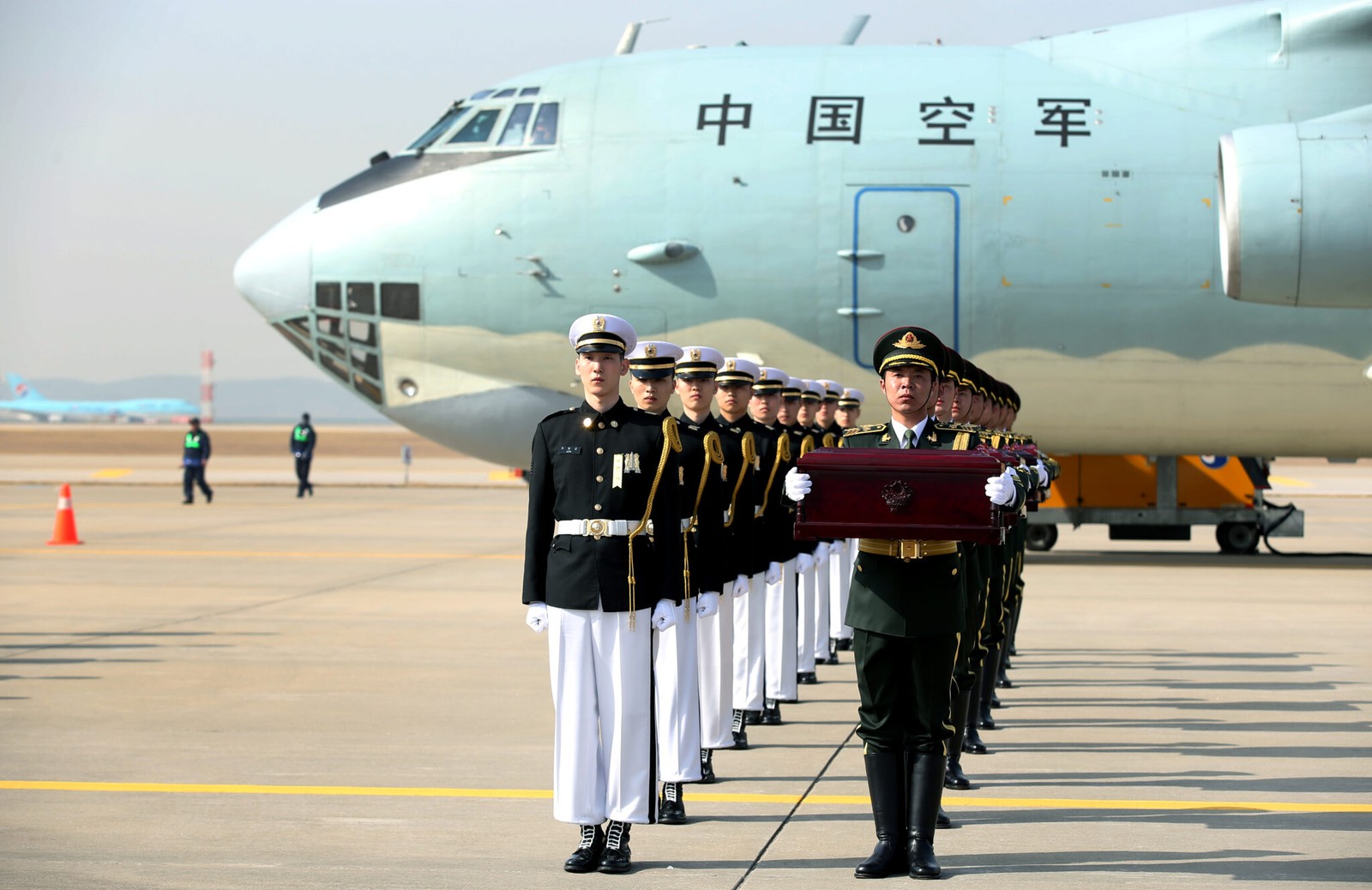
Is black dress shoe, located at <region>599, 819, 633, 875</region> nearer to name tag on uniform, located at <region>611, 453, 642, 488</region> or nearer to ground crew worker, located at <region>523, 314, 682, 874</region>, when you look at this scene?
ground crew worker, located at <region>523, 314, 682, 874</region>

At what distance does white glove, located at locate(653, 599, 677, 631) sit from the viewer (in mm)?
6316

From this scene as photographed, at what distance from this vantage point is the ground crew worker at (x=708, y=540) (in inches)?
287

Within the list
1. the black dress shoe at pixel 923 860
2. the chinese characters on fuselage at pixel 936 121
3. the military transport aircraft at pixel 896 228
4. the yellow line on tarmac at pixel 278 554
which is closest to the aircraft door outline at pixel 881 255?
the military transport aircraft at pixel 896 228

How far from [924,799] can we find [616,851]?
115 centimetres

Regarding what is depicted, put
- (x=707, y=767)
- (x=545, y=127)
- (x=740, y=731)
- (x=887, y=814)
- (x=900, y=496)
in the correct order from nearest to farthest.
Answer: (x=900, y=496), (x=887, y=814), (x=707, y=767), (x=740, y=731), (x=545, y=127)

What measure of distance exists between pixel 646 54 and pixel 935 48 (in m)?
3.05

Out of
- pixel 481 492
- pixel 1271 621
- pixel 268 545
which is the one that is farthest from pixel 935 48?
pixel 481 492

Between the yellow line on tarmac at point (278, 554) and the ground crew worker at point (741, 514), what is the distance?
1084 centimetres

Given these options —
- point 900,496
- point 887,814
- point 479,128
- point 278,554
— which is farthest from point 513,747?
point 278,554

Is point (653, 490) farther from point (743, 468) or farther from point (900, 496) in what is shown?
point (743, 468)

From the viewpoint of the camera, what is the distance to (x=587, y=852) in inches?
236

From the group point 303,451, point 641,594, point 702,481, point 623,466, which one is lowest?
point 303,451

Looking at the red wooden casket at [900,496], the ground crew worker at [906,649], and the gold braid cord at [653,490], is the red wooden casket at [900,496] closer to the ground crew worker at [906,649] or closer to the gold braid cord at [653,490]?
the ground crew worker at [906,649]

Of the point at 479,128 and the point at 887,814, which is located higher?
the point at 479,128
